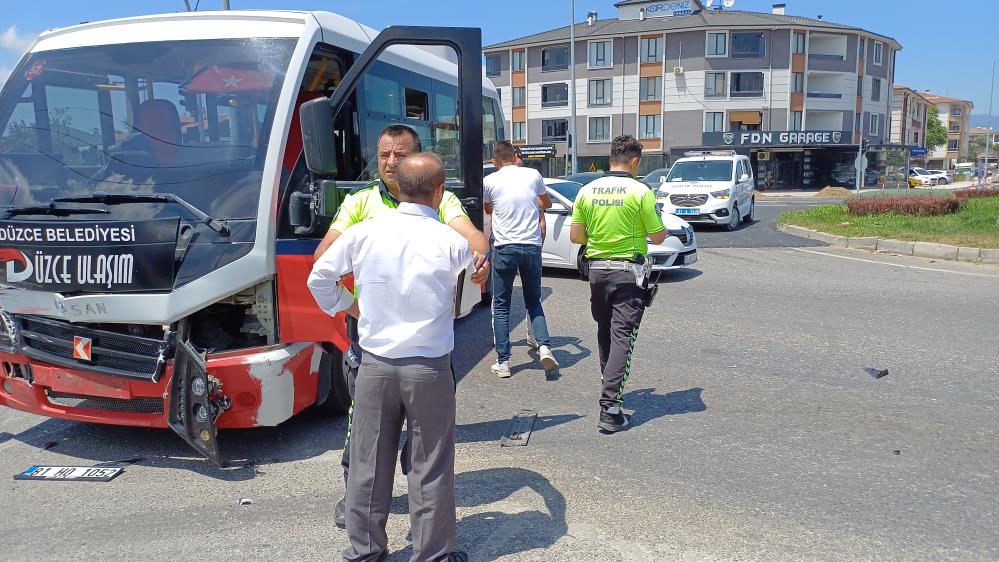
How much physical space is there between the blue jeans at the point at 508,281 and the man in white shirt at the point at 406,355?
3035 mm

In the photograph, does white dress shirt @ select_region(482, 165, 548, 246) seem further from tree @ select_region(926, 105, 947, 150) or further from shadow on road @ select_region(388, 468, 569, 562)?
tree @ select_region(926, 105, 947, 150)

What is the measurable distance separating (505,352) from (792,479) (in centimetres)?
270

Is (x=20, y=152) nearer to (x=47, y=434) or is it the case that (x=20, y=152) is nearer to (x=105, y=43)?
(x=105, y=43)

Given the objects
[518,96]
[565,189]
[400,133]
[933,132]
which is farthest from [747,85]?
[933,132]

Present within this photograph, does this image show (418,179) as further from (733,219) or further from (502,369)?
(733,219)

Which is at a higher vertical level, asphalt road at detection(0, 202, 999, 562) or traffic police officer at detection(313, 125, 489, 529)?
traffic police officer at detection(313, 125, 489, 529)

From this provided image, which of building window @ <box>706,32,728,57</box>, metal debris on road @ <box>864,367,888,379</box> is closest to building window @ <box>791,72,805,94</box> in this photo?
building window @ <box>706,32,728,57</box>

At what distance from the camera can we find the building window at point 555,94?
2216 inches

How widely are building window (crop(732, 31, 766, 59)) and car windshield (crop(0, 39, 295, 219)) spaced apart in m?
53.2

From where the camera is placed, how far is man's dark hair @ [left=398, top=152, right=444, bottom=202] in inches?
117

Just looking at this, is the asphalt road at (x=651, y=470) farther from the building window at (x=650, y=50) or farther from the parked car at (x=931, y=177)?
the parked car at (x=931, y=177)

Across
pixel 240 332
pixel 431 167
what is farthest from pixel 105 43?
pixel 431 167

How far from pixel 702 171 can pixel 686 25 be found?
1526 inches

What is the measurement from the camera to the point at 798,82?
173 ft
